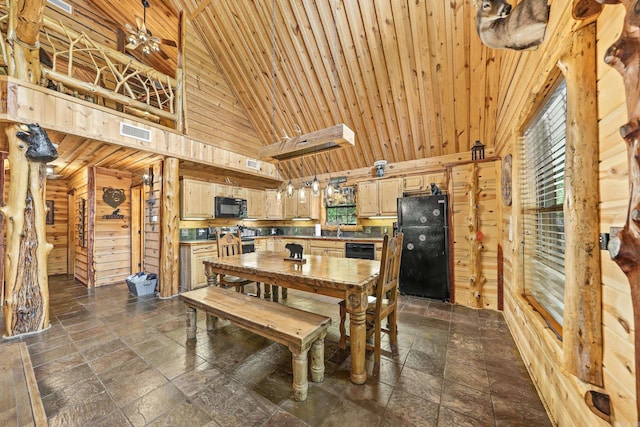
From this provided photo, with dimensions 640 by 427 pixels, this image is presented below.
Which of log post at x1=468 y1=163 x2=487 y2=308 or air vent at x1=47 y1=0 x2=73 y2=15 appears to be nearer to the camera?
log post at x1=468 y1=163 x2=487 y2=308

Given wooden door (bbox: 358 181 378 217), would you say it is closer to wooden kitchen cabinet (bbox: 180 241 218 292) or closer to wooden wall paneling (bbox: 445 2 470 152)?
wooden wall paneling (bbox: 445 2 470 152)

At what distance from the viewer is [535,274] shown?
2191 millimetres

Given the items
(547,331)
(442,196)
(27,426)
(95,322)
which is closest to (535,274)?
(547,331)

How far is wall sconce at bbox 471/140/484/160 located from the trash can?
5.93 metres

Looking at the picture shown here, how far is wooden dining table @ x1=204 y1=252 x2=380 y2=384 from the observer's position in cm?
195

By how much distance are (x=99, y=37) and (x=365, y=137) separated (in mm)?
5885

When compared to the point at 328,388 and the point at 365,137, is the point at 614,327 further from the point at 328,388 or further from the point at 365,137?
the point at 365,137

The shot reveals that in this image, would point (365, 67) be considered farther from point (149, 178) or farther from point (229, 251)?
point (149, 178)

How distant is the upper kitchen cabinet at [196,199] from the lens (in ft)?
15.2

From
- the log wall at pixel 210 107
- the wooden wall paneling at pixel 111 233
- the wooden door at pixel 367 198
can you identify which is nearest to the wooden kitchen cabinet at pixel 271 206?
the log wall at pixel 210 107

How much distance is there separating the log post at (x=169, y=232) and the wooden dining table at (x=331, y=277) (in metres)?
1.57

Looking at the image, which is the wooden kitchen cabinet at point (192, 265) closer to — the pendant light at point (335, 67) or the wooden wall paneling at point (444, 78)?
the pendant light at point (335, 67)

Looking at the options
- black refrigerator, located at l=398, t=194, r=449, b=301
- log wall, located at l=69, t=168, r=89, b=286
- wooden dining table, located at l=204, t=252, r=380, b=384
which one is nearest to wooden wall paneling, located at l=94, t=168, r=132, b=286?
log wall, located at l=69, t=168, r=89, b=286

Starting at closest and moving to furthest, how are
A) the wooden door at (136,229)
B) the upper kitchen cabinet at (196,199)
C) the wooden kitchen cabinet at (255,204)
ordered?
the upper kitchen cabinet at (196,199) → the wooden door at (136,229) → the wooden kitchen cabinet at (255,204)
